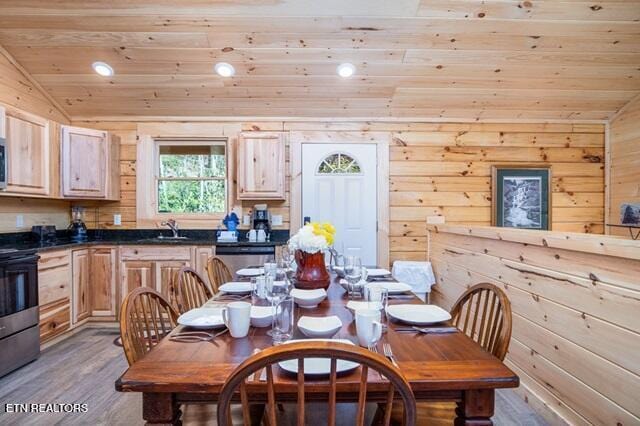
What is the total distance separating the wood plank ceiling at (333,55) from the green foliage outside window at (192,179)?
48 centimetres

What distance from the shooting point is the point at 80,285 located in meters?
3.50

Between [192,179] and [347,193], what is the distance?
6.21 feet

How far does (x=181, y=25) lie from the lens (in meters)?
3.03

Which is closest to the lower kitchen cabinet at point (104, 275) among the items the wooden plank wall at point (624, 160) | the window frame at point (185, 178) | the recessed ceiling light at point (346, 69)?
the window frame at point (185, 178)

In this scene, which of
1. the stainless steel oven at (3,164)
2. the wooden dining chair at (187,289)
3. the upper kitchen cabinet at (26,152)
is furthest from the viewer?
the upper kitchen cabinet at (26,152)

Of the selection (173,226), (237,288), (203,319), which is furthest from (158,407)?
(173,226)

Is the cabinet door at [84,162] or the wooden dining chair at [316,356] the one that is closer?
the wooden dining chair at [316,356]

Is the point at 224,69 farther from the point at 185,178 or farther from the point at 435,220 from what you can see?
the point at 435,220

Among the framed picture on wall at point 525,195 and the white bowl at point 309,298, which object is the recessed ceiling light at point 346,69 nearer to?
the framed picture on wall at point 525,195

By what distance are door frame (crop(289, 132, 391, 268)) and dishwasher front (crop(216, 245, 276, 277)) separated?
68cm

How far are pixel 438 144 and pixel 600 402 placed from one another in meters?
3.11

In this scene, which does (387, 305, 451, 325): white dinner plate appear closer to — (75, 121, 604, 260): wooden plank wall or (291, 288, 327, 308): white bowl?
(291, 288, 327, 308): white bowl

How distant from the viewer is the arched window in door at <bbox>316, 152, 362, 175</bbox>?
4.22 metres

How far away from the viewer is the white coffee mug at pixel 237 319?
49.3 inches
